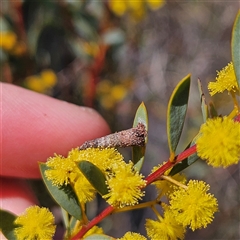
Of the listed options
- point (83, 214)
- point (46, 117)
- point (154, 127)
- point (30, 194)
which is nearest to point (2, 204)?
A: point (30, 194)

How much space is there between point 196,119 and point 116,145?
2335 millimetres

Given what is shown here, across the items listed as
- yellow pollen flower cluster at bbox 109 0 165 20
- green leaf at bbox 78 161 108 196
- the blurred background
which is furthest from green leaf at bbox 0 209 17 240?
yellow pollen flower cluster at bbox 109 0 165 20

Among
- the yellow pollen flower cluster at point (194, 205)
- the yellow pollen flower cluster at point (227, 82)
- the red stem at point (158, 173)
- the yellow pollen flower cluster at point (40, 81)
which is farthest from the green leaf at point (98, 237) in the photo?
the yellow pollen flower cluster at point (40, 81)

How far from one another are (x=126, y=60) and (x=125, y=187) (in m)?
3.23

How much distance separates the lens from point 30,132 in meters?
2.24

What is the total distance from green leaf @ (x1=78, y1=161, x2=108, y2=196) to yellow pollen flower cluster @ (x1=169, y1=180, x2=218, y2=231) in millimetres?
214

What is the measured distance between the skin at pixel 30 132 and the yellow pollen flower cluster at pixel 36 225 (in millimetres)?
970

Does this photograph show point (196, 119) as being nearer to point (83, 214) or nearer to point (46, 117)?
point (46, 117)

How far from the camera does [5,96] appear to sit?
221 cm

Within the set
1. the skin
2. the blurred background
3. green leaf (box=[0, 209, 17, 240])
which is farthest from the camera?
the blurred background

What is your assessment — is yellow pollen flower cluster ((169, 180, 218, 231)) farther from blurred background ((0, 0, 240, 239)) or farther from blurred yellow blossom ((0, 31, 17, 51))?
blurred yellow blossom ((0, 31, 17, 51))

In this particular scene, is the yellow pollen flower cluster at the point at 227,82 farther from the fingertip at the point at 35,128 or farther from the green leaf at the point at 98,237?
the fingertip at the point at 35,128

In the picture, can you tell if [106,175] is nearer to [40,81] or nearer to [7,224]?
[7,224]

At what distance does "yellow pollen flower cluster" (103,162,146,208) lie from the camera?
1.04m
